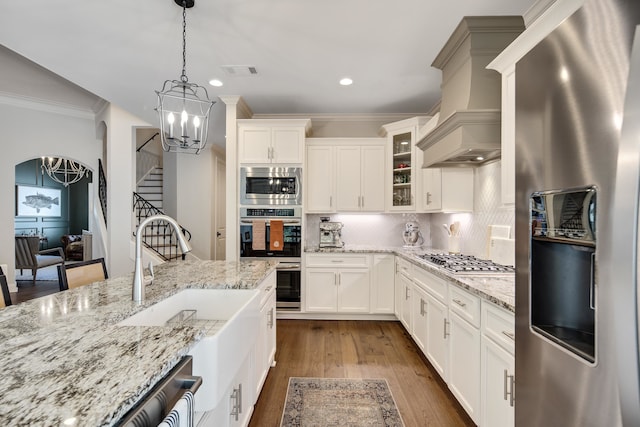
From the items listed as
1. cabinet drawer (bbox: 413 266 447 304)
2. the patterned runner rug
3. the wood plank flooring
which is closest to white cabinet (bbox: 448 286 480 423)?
cabinet drawer (bbox: 413 266 447 304)

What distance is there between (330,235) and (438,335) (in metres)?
1.98

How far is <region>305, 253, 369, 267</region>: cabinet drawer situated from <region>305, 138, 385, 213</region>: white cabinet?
0.61 m

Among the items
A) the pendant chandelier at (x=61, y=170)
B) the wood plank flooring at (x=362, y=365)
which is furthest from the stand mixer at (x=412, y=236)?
the pendant chandelier at (x=61, y=170)

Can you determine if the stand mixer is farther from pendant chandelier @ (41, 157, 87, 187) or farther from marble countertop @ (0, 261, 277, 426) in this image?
pendant chandelier @ (41, 157, 87, 187)

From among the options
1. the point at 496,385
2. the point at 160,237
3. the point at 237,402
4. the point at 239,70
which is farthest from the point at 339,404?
the point at 160,237

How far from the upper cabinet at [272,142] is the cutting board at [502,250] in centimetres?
230

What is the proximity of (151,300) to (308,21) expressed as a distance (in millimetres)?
2146

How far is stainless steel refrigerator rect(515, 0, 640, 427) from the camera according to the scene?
65 centimetres

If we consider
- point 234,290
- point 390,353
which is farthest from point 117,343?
point 390,353

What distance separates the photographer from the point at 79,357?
81 centimetres

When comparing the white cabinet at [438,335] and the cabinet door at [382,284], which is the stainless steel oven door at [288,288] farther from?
the white cabinet at [438,335]

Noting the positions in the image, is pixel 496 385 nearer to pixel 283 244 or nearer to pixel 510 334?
pixel 510 334

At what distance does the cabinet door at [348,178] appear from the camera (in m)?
3.99

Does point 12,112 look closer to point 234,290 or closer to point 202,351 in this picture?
point 234,290
